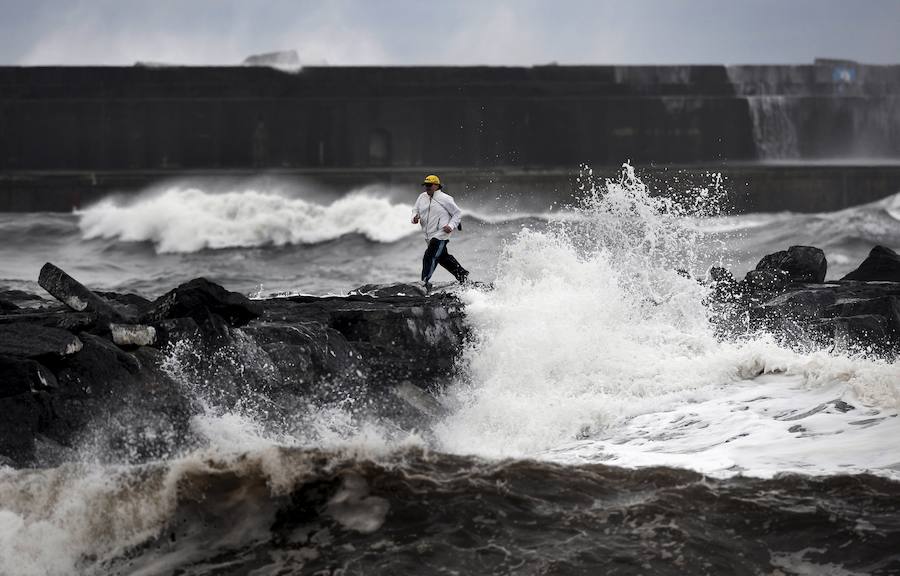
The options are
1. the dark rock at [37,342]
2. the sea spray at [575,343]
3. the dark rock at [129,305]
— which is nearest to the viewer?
the dark rock at [37,342]

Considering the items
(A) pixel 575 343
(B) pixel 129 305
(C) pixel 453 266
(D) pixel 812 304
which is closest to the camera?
(A) pixel 575 343

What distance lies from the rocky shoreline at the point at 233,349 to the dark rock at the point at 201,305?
12 millimetres

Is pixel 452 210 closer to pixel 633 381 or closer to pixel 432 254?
pixel 432 254

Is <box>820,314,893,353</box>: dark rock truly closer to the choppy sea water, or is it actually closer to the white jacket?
the choppy sea water

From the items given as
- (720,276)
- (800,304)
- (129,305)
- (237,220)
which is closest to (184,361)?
(129,305)

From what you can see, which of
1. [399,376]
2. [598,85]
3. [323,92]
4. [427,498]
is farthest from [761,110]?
[427,498]

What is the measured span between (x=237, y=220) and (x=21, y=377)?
16.8 meters

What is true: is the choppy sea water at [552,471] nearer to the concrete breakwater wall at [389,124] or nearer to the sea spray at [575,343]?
the sea spray at [575,343]

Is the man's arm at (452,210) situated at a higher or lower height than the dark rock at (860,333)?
higher

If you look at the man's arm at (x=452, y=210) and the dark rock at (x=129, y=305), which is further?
the man's arm at (x=452, y=210)

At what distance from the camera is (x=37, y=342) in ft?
26.6

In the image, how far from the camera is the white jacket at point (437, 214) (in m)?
12.5

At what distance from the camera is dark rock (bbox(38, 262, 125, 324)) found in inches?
362

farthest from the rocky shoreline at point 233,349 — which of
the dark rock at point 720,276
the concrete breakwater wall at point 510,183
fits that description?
the concrete breakwater wall at point 510,183
